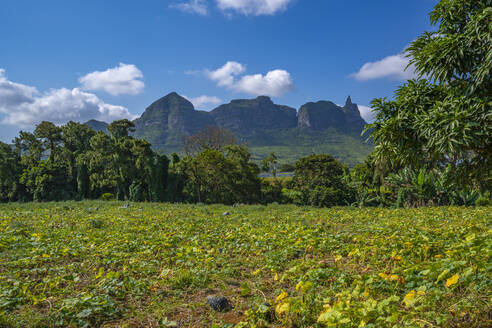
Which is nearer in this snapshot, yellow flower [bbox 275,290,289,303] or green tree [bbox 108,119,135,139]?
yellow flower [bbox 275,290,289,303]

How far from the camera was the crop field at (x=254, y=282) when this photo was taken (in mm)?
2974

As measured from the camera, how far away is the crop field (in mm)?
2974

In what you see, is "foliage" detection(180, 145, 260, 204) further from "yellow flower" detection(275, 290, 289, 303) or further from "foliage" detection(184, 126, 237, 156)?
"yellow flower" detection(275, 290, 289, 303)

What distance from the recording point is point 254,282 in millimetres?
4664

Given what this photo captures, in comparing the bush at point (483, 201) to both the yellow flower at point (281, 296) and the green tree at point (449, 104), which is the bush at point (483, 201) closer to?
the green tree at point (449, 104)

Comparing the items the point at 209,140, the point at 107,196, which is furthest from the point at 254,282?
the point at 209,140

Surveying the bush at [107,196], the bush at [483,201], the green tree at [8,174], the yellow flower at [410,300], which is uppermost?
the green tree at [8,174]

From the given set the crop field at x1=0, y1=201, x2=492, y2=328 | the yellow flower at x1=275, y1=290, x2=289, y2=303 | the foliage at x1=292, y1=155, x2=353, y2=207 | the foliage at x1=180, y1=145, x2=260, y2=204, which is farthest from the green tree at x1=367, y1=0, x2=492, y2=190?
the foliage at x1=180, y1=145, x2=260, y2=204

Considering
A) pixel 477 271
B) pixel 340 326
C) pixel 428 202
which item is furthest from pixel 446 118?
pixel 428 202

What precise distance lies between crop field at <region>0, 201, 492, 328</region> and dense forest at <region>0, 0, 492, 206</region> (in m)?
1.72

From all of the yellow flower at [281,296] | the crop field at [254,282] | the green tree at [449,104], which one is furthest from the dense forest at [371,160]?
the yellow flower at [281,296]

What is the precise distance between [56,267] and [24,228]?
5730mm

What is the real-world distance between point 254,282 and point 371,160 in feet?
58.6

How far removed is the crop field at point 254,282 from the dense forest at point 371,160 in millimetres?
1717
